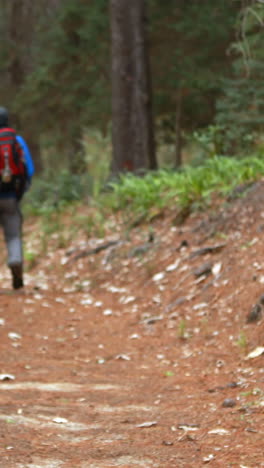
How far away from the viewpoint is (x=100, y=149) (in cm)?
1462

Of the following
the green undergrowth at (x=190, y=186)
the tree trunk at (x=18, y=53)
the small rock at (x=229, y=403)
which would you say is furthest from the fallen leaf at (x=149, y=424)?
the tree trunk at (x=18, y=53)

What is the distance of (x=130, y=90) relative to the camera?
508 inches

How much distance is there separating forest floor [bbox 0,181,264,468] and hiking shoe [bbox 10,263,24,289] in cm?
14

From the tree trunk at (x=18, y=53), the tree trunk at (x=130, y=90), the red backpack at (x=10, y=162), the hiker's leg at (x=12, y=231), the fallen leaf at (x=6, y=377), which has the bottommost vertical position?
the fallen leaf at (x=6, y=377)

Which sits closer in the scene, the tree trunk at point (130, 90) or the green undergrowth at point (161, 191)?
the green undergrowth at point (161, 191)

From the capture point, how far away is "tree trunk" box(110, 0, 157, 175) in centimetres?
1270

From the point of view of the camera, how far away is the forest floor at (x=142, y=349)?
10.3 ft

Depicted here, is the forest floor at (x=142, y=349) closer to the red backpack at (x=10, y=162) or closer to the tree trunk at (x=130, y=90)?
the red backpack at (x=10, y=162)

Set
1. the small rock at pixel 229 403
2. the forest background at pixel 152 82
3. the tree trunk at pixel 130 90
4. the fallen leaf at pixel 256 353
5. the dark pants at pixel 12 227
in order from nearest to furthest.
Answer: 1. the small rock at pixel 229 403
2. the fallen leaf at pixel 256 353
3. the dark pants at pixel 12 227
4. the forest background at pixel 152 82
5. the tree trunk at pixel 130 90

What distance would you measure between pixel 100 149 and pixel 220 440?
11.9 m

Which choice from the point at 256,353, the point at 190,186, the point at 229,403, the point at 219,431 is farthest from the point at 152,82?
the point at 219,431

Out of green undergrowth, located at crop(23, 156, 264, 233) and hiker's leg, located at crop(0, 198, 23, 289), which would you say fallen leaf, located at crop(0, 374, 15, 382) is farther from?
green undergrowth, located at crop(23, 156, 264, 233)

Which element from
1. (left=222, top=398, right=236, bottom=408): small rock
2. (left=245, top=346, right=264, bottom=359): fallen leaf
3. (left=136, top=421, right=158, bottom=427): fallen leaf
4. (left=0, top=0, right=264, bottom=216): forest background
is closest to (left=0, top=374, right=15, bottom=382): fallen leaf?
(left=136, top=421, right=158, bottom=427): fallen leaf

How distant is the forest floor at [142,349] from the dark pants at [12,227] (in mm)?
483
